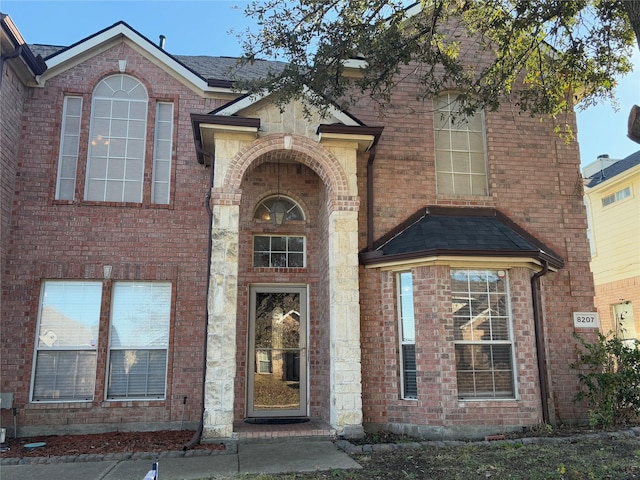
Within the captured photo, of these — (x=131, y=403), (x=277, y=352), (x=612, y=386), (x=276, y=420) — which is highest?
(x=277, y=352)

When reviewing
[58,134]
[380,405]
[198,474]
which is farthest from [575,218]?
[58,134]

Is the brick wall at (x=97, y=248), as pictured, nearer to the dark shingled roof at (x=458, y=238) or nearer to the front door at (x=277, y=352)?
the front door at (x=277, y=352)

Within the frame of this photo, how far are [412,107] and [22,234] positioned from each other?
7.45 meters

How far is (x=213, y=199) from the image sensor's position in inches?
A: 324

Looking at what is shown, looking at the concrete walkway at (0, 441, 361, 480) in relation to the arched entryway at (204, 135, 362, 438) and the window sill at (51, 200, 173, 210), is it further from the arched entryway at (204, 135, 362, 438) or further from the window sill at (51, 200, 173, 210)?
the window sill at (51, 200, 173, 210)

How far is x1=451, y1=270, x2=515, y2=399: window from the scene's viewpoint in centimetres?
821

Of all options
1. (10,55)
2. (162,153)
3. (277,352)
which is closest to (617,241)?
(277,352)

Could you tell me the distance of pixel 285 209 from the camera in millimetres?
9703

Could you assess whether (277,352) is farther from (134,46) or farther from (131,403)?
(134,46)

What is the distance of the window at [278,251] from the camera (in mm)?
9562

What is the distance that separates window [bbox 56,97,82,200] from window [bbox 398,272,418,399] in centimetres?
607

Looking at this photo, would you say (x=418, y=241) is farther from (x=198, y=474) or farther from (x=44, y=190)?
(x=44, y=190)

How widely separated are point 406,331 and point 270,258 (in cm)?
282

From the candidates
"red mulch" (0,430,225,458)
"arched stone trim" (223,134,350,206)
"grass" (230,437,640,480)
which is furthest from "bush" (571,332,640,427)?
"red mulch" (0,430,225,458)
